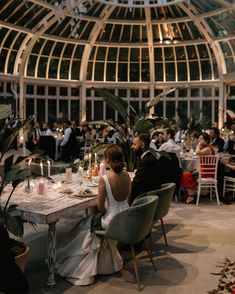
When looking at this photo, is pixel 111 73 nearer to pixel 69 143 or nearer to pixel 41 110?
pixel 41 110

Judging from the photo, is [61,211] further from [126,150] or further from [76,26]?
[76,26]

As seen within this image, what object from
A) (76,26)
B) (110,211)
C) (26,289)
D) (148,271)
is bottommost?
(148,271)

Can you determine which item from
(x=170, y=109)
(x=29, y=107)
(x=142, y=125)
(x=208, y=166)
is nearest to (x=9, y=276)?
(x=142, y=125)

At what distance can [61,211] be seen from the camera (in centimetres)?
398

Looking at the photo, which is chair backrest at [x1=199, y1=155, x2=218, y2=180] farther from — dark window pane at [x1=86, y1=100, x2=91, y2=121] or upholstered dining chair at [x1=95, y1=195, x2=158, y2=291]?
dark window pane at [x1=86, y1=100, x2=91, y2=121]

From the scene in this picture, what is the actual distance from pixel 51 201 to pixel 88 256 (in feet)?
2.19

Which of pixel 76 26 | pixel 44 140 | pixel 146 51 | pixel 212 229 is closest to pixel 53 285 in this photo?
pixel 212 229

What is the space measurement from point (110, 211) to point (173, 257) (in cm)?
113

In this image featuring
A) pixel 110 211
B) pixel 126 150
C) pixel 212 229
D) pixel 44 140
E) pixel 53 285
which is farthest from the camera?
pixel 44 140

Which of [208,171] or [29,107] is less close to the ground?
[29,107]

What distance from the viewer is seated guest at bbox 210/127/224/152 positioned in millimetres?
9945

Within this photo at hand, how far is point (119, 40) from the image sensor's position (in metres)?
17.9

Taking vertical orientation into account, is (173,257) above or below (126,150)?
below

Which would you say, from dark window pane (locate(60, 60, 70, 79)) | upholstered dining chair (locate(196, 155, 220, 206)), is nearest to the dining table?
upholstered dining chair (locate(196, 155, 220, 206))
